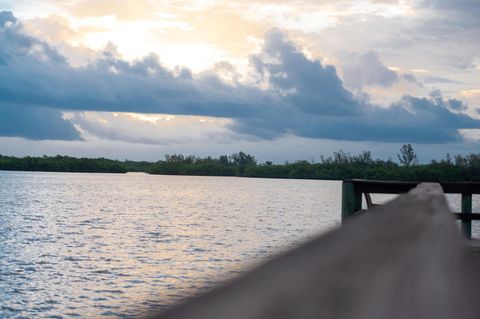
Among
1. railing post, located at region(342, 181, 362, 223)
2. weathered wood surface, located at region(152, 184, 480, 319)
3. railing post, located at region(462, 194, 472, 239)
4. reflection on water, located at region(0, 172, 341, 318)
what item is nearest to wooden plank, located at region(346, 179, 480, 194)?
railing post, located at region(342, 181, 362, 223)

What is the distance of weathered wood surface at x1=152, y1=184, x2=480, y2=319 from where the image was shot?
648 mm

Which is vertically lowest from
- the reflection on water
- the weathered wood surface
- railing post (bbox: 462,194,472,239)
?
the reflection on water

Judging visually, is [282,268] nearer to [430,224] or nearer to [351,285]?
[351,285]

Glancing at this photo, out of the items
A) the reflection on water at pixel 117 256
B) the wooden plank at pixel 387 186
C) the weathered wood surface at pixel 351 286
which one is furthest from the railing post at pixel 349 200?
the weathered wood surface at pixel 351 286

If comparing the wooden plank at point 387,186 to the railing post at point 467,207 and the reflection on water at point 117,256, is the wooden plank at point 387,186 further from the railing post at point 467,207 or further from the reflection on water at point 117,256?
the reflection on water at point 117,256

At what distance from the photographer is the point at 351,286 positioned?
0.76 meters

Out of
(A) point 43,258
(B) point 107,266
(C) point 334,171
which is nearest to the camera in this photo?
(B) point 107,266

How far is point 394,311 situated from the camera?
72 cm

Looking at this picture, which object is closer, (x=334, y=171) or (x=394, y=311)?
(x=394, y=311)

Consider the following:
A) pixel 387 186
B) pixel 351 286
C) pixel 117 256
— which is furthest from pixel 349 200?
pixel 117 256

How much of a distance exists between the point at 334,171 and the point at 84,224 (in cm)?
14402

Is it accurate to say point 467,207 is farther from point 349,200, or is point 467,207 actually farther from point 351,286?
point 351,286

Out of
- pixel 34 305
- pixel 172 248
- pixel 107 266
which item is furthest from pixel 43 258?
pixel 34 305

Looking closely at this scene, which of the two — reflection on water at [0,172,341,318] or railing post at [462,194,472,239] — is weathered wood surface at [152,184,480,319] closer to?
reflection on water at [0,172,341,318]
